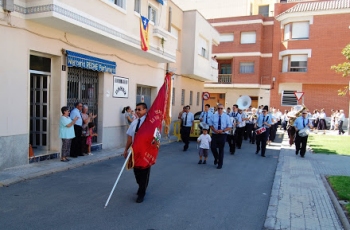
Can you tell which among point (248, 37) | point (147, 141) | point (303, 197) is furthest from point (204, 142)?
point (248, 37)

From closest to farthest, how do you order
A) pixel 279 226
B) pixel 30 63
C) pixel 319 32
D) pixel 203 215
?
pixel 279 226, pixel 203 215, pixel 30 63, pixel 319 32

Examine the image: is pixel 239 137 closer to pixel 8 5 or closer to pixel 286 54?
pixel 8 5

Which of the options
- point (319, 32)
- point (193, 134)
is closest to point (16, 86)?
point (193, 134)

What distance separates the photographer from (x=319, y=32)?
28.2 metres

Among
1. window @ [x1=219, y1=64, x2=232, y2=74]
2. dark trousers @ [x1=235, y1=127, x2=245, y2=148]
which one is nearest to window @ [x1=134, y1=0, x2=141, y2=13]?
dark trousers @ [x1=235, y1=127, x2=245, y2=148]

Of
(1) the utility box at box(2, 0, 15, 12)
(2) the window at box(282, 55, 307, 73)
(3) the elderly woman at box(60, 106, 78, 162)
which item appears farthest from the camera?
(2) the window at box(282, 55, 307, 73)

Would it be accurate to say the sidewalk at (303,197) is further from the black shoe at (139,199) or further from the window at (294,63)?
the window at (294,63)

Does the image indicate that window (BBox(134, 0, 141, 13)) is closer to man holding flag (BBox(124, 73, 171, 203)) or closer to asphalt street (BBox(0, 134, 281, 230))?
asphalt street (BBox(0, 134, 281, 230))

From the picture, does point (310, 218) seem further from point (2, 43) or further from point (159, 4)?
point (159, 4)

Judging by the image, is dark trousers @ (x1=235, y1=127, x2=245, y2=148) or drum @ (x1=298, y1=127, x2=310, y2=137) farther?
dark trousers @ (x1=235, y1=127, x2=245, y2=148)

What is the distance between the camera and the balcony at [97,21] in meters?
7.44

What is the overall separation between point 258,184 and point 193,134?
863 centimetres

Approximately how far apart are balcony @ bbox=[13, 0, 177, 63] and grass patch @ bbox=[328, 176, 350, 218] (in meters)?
7.64

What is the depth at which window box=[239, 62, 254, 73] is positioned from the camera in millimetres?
31820
